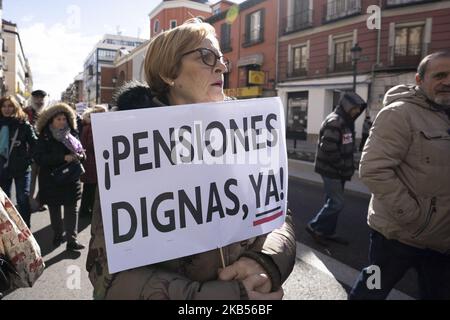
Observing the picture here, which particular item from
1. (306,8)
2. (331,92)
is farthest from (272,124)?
(306,8)

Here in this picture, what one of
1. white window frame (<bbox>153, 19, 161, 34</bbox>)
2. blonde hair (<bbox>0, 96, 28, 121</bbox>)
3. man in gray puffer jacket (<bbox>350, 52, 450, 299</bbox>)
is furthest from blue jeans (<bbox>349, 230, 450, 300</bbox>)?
white window frame (<bbox>153, 19, 161, 34</bbox>)

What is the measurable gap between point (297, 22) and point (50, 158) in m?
19.8

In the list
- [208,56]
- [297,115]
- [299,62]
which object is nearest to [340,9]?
[299,62]

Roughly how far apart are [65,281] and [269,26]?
22119mm

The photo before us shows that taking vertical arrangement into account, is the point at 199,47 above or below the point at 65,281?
above

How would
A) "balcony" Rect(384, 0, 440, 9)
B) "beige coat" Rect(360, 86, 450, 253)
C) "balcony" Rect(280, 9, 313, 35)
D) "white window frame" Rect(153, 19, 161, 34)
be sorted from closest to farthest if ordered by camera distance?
"beige coat" Rect(360, 86, 450, 253), "balcony" Rect(384, 0, 440, 9), "balcony" Rect(280, 9, 313, 35), "white window frame" Rect(153, 19, 161, 34)

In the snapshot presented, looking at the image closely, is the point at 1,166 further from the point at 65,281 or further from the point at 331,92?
the point at 331,92

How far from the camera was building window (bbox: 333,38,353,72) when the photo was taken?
1762 cm

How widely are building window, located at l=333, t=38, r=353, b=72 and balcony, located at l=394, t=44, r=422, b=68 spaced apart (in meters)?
2.34

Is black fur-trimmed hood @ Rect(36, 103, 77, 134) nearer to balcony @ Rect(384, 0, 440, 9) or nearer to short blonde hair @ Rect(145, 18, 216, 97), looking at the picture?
short blonde hair @ Rect(145, 18, 216, 97)

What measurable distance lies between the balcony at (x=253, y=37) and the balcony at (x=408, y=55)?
953cm

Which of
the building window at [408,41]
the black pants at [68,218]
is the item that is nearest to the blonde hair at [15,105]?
the black pants at [68,218]

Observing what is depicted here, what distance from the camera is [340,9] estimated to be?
18.0 metres

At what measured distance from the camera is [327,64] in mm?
18609
